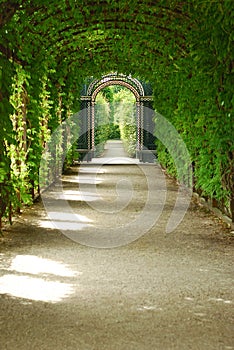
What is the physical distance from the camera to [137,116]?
2461cm

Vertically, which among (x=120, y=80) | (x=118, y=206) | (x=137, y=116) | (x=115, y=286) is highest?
(x=120, y=80)

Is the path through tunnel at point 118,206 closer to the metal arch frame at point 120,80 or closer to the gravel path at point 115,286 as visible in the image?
the gravel path at point 115,286

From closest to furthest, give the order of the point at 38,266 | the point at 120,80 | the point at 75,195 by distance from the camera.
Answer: the point at 38,266 → the point at 75,195 → the point at 120,80

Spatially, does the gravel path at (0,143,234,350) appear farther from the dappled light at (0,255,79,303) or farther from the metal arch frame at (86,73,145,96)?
the metal arch frame at (86,73,145,96)

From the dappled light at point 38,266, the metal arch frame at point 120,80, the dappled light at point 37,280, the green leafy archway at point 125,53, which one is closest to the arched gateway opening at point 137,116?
the metal arch frame at point 120,80

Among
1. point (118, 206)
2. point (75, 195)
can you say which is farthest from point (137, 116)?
point (118, 206)

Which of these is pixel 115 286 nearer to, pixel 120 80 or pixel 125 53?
pixel 125 53

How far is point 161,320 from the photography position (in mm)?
4426

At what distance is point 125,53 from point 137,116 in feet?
34.2

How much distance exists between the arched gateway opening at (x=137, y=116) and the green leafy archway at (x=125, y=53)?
9.92 meters

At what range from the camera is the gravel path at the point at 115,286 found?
409cm

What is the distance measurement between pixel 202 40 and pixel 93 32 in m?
4.68

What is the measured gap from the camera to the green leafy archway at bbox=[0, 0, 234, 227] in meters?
6.70

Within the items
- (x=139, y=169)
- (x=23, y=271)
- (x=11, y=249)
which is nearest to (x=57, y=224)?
(x=11, y=249)
